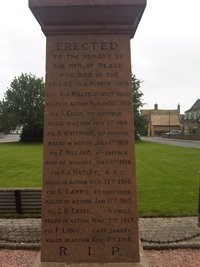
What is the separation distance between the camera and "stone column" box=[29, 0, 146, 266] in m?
5.05

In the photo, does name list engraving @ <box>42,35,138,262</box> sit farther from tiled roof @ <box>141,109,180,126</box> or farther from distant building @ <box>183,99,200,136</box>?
tiled roof @ <box>141,109,180,126</box>

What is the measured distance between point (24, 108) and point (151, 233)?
50.3 m

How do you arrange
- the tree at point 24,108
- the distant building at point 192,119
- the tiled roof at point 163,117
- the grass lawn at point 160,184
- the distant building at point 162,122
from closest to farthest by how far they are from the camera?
the grass lawn at point 160,184 → the tree at point 24,108 → the distant building at point 192,119 → the distant building at point 162,122 → the tiled roof at point 163,117

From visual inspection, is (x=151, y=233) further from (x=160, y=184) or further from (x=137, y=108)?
(x=137, y=108)

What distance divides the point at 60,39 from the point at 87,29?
0.37m

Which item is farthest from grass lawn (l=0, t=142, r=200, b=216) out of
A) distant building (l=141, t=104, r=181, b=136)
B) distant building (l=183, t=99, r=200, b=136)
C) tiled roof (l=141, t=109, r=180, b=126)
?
tiled roof (l=141, t=109, r=180, b=126)

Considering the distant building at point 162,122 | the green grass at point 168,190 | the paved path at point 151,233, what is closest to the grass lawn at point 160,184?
the green grass at point 168,190

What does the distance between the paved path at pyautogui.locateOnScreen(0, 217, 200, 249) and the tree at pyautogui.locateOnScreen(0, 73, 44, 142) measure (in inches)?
1882

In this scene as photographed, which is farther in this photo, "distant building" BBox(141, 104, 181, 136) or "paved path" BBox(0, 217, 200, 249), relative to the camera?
"distant building" BBox(141, 104, 181, 136)

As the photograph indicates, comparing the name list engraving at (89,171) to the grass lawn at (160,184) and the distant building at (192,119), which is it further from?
the distant building at (192,119)

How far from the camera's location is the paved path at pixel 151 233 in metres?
7.54

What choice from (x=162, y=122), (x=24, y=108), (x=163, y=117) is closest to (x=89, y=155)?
(x=24, y=108)

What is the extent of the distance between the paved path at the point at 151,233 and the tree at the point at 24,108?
157 ft

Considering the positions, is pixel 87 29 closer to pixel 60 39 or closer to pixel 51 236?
pixel 60 39
